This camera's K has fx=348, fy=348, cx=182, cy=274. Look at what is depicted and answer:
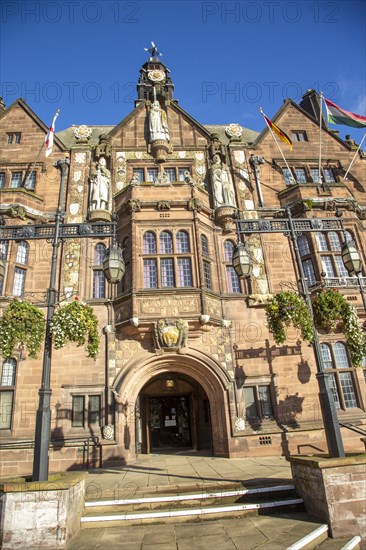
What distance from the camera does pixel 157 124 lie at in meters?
19.0

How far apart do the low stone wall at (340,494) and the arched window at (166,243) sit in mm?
10282

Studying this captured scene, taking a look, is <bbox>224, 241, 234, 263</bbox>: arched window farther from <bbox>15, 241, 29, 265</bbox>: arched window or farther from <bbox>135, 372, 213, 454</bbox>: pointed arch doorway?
<bbox>15, 241, 29, 265</bbox>: arched window

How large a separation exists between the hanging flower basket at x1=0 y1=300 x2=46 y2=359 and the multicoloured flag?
16.6 metres

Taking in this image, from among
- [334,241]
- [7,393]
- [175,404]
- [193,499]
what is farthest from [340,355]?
[7,393]

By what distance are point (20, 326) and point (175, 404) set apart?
1106 centimetres

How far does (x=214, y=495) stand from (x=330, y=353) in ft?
31.5

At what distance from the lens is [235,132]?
19.9 m

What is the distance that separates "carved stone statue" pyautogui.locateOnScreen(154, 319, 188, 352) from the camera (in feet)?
45.4

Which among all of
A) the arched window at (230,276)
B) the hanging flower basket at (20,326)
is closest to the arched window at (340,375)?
the arched window at (230,276)

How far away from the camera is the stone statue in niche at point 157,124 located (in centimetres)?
1878

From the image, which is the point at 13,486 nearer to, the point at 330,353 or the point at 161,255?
the point at 161,255

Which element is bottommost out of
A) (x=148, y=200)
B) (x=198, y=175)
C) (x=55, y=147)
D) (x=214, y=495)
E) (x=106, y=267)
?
(x=214, y=495)

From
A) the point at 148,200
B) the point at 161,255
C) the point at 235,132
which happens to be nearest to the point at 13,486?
the point at 161,255

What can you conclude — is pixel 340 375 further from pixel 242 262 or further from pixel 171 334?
pixel 242 262
